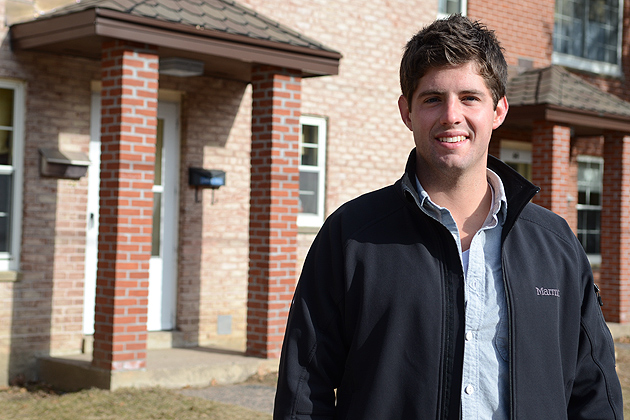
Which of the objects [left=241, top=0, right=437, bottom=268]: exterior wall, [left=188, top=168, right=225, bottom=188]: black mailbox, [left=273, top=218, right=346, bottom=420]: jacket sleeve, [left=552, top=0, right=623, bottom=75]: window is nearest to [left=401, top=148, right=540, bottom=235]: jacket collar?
[left=273, top=218, right=346, bottom=420]: jacket sleeve

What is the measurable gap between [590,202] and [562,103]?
3971 mm

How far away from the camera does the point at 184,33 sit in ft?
26.1

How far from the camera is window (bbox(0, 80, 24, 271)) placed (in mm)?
8383

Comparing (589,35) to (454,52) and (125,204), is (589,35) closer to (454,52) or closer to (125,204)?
(125,204)

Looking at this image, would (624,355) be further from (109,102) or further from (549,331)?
(549,331)

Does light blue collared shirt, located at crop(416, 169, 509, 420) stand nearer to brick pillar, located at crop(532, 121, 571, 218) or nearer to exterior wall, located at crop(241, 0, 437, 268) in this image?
exterior wall, located at crop(241, 0, 437, 268)

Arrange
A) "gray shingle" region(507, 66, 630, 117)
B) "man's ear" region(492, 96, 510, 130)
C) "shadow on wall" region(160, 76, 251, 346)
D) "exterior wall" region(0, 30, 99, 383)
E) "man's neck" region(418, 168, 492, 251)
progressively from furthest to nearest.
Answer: "gray shingle" region(507, 66, 630, 117), "shadow on wall" region(160, 76, 251, 346), "exterior wall" region(0, 30, 99, 383), "man's ear" region(492, 96, 510, 130), "man's neck" region(418, 168, 492, 251)

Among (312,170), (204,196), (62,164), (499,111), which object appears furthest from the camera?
(312,170)

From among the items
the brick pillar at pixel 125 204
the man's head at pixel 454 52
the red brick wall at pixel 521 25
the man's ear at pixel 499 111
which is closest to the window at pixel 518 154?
the red brick wall at pixel 521 25

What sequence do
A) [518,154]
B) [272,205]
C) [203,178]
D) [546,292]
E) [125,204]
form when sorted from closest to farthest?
[546,292] < [125,204] < [272,205] < [203,178] < [518,154]

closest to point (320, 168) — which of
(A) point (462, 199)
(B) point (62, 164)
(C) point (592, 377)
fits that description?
(B) point (62, 164)

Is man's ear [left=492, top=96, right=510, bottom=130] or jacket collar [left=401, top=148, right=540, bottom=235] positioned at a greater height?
man's ear [left=492, top=96, right=510, bottom=130]

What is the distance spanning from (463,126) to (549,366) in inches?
28.5

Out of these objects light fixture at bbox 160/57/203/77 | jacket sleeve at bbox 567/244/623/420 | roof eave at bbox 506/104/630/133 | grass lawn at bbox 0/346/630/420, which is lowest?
grass lawn at bbox 0/346/630/420
